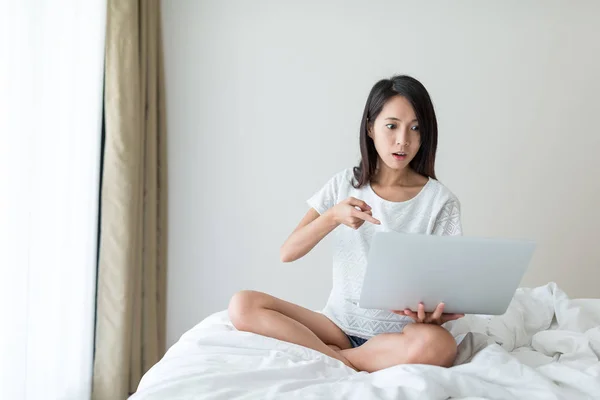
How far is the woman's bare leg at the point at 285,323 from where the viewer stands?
1.65 meters

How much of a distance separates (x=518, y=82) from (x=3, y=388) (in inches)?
97.7

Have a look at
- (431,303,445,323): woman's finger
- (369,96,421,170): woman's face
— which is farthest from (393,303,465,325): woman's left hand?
(369,96,421,170): woman's face

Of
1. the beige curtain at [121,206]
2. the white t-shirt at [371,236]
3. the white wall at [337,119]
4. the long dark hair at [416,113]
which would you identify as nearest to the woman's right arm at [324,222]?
the white t-shirt at [371,236]

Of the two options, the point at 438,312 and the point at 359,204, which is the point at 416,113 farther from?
the point at 438,312

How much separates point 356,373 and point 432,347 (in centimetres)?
19

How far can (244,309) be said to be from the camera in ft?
5.61

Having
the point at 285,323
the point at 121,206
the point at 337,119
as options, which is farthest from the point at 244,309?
the point at 337,119

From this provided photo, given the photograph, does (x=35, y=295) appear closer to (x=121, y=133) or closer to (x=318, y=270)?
(x=121, y=133)

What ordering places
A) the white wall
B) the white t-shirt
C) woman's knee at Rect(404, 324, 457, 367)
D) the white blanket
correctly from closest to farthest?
the white blanket → woman's knee at Rect(404, 324, 457, 367) → the white t-shirt → the white wall

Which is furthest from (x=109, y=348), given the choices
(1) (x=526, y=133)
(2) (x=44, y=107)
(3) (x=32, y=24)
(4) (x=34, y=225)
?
(1) (x=526, y=133)

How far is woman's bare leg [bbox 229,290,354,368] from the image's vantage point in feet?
5.40

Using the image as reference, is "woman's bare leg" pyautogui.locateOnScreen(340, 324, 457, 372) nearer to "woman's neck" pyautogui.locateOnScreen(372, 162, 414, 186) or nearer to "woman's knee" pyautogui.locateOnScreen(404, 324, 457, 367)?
"woman's knee" pyautogui.locateOnScreen(404, 324, 457, 367)

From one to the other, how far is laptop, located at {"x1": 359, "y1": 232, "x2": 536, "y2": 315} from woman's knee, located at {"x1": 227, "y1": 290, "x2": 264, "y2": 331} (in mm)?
306

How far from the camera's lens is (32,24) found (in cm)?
199
